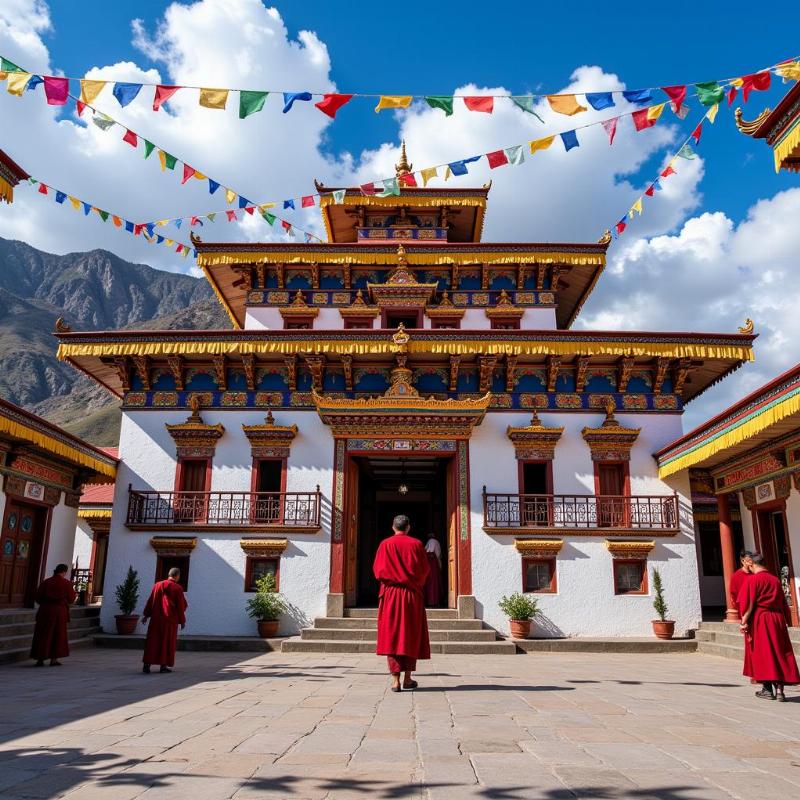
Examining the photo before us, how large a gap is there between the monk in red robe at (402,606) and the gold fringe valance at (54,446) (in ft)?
22.3

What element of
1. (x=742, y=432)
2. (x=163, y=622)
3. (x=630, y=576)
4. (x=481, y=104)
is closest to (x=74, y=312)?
(x=630, y=576)

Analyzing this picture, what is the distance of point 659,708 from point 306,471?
8.82m

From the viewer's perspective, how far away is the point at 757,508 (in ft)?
39.4

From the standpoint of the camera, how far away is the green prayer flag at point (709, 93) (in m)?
8.48

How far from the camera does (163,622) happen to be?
877cm

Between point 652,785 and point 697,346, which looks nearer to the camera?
point 652,785

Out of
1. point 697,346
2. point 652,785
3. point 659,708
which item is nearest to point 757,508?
point 697,346

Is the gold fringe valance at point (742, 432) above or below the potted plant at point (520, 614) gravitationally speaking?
above

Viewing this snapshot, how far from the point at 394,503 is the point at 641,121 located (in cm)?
1235

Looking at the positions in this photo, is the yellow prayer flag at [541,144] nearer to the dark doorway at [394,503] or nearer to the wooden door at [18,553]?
the dark doorway at [394,503]

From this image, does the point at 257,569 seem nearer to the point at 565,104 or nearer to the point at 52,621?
the point at 52,621

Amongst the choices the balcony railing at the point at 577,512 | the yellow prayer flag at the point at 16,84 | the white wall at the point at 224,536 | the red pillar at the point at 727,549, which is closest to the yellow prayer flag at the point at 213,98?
the yellow prayer flag at the point at 16,84

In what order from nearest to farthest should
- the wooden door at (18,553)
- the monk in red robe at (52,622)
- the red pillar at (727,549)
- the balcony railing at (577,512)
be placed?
1. the monk in red robe at (52,622)
2. the wooden door at (18,553)
3. the red pillar at (727,549)
4. the balcony railing at (577,512)

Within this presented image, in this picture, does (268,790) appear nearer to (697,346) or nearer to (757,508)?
(757,508)
